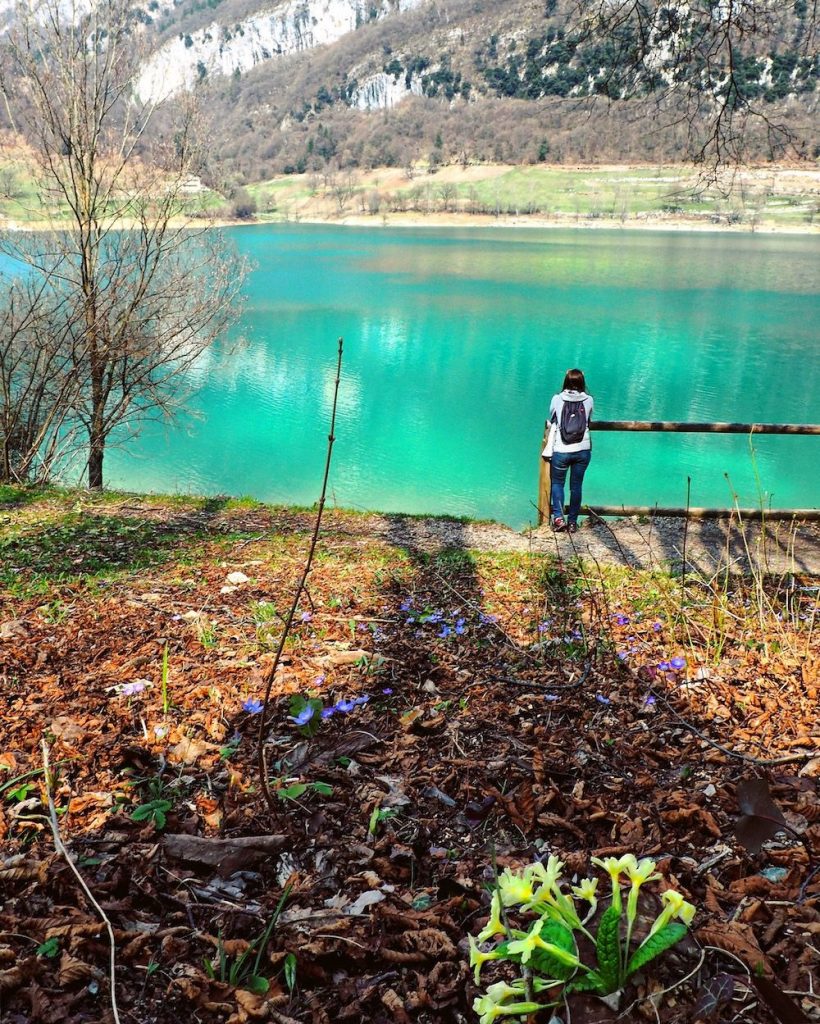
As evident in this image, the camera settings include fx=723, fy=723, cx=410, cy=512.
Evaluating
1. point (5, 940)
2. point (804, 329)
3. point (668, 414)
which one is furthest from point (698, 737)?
point (804, 329)

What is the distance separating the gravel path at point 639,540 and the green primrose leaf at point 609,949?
5.22 meters

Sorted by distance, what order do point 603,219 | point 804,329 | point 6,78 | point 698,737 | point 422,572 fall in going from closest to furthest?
point 698,737
point 422,572
point 6,78
point 804,329
point 603,219

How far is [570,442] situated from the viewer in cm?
788

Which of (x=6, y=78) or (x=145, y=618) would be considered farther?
(x=6, y=78)

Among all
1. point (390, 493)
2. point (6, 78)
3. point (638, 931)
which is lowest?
point (390, 493)

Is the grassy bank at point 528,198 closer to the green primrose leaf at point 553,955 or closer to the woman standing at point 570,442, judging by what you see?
the woman standing at point 570,442

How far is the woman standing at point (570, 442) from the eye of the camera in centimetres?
759

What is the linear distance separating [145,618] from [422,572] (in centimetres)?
232

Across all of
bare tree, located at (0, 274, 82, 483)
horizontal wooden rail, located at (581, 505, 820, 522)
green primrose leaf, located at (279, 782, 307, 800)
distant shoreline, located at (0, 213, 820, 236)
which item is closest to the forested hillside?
horizontal wooden rail, located at (581, 505, 820, 522)

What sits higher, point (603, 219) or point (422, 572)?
point (603, 219)

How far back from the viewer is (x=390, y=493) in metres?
19.0

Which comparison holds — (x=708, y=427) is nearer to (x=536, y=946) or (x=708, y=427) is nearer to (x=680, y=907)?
(x=680, y=907)

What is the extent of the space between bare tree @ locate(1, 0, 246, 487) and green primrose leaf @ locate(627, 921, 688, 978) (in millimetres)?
13056

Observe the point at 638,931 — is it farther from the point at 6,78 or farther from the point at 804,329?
the point at 804,329
